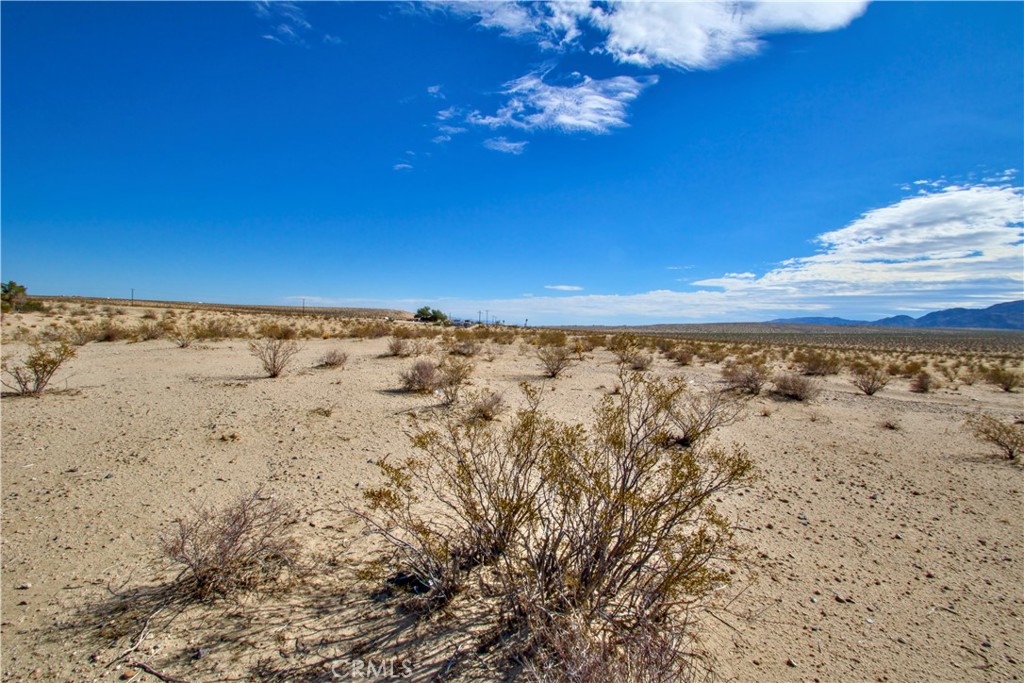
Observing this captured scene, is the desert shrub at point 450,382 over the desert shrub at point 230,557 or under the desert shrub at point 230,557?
over

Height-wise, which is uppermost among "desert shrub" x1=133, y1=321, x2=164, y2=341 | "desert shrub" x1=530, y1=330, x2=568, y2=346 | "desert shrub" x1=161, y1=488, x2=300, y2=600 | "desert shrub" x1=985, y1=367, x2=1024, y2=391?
"desert shrub" x1=133, y1=321, x2=164, y2=341

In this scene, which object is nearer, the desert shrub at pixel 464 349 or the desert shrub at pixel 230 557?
the desert shrub at pixel 230 557

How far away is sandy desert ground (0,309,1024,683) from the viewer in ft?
9.96

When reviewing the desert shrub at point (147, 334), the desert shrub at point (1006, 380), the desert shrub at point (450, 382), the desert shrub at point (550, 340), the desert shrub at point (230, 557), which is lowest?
the desert shrub at point (1006, 380)

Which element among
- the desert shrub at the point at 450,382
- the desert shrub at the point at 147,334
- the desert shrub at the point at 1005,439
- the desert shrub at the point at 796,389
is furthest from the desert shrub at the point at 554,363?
the desert shrub at the point at 147,334

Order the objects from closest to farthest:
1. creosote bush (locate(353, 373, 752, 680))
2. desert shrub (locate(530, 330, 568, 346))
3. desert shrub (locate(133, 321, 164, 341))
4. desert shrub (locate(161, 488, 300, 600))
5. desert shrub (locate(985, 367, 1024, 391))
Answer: creosote bush (locate(353, 373, 752, 680))
desert shrub (locate(161, 488, 300, 600))
desert shrub (locate(985, 367, 1024, 391))
desert shrub (locate(133, 321, 164, 341))
desert shrub (locate(530, 330, 568, 346))

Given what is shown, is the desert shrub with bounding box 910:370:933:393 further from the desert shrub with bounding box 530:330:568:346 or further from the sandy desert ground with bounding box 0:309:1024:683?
the desert shrub with bounding box 530:330:568:346

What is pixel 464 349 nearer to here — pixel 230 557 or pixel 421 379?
pixel 421 379

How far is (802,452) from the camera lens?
7.97 metres

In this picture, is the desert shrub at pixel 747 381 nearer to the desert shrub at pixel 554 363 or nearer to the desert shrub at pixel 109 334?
the desert shrub at pixel 554 363

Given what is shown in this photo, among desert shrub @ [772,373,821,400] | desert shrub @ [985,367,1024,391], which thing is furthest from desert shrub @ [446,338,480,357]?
desert shrub @ [985,367,1024,391]

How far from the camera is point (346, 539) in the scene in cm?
431

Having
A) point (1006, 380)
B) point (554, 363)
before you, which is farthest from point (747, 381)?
point (1006, 380)

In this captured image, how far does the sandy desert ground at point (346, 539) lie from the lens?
3.04m
